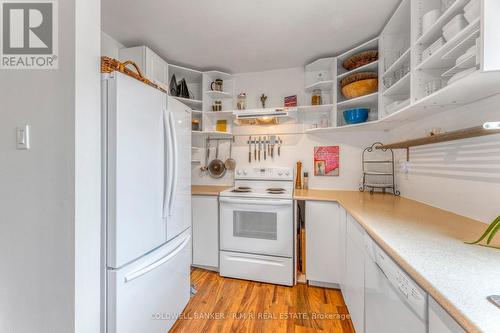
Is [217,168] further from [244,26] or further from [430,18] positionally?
[430,18]

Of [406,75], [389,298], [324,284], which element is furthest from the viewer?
[324,284]

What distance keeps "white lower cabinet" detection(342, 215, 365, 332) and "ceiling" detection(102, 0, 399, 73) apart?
63.0 inches

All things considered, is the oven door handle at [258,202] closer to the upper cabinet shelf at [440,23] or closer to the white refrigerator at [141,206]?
the white refrigerator at [141,206]

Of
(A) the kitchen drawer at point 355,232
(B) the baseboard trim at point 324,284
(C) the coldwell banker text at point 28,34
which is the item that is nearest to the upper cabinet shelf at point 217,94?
(C) the coldwell banker text at point 28,34

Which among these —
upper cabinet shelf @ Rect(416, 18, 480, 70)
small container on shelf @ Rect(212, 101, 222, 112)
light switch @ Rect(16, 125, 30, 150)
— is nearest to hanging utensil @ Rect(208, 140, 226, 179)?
small container on shelf @ Rect(212, 101, 222, 112)

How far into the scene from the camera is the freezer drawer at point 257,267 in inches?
80.7

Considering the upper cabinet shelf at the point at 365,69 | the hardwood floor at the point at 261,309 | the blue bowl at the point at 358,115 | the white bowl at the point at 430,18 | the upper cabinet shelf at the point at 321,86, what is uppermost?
the upper cabinet shelf at the point at 365,69

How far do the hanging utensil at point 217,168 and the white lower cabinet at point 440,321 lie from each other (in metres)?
2.41

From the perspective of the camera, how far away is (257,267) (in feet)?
6.93

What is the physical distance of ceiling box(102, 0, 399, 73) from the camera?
156 cm

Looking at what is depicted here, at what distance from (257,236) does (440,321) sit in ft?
5.41

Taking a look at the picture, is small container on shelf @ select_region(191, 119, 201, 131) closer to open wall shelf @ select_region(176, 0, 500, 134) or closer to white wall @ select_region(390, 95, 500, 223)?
open wall shelf @ select_region(176, 0, 500, 134)

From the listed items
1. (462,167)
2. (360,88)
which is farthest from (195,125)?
(462,167)

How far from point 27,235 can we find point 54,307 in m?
0.37
